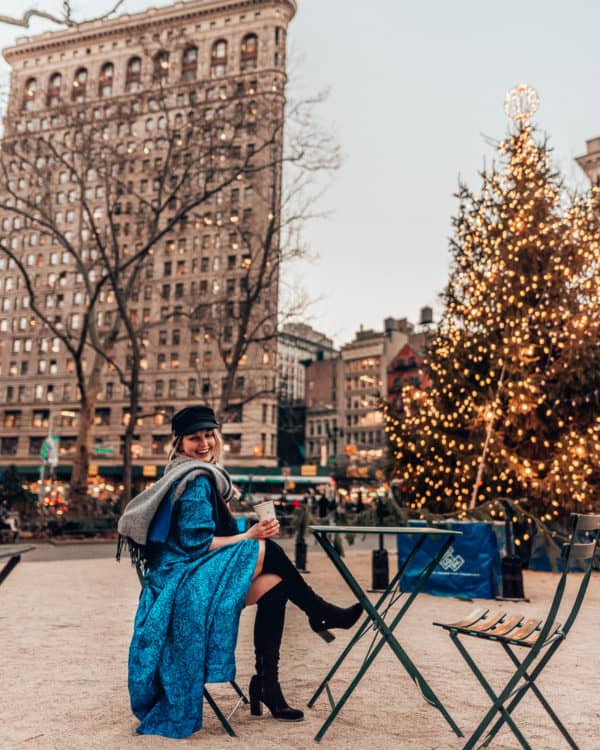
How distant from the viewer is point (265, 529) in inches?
153

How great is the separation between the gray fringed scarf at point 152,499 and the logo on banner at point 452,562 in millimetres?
7500

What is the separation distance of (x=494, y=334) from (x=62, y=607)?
1031cm

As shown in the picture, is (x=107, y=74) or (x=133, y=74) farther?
(x=133, y=74)

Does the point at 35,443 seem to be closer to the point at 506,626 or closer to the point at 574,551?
the point at 506,626

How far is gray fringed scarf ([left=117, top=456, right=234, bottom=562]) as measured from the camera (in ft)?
13.1

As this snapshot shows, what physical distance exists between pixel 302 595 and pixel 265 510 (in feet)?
1.94

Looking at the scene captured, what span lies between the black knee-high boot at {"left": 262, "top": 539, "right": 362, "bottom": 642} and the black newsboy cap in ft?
2.72

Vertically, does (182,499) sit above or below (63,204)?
below

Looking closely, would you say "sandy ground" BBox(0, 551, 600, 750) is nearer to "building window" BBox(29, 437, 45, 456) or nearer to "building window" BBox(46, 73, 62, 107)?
"building window" BBox(46, 73, 62, 107)

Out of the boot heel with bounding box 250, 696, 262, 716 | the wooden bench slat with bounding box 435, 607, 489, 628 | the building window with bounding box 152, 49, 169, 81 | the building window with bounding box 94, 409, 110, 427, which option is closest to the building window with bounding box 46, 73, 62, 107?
the building window with bounding box 94, 409, 110, 427

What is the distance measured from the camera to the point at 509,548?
11.1 m

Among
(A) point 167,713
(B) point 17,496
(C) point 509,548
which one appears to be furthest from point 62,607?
(B) point 17,496

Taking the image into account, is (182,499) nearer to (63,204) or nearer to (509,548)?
(509,548)

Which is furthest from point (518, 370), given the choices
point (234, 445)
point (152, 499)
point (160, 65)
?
point (234, 445)
